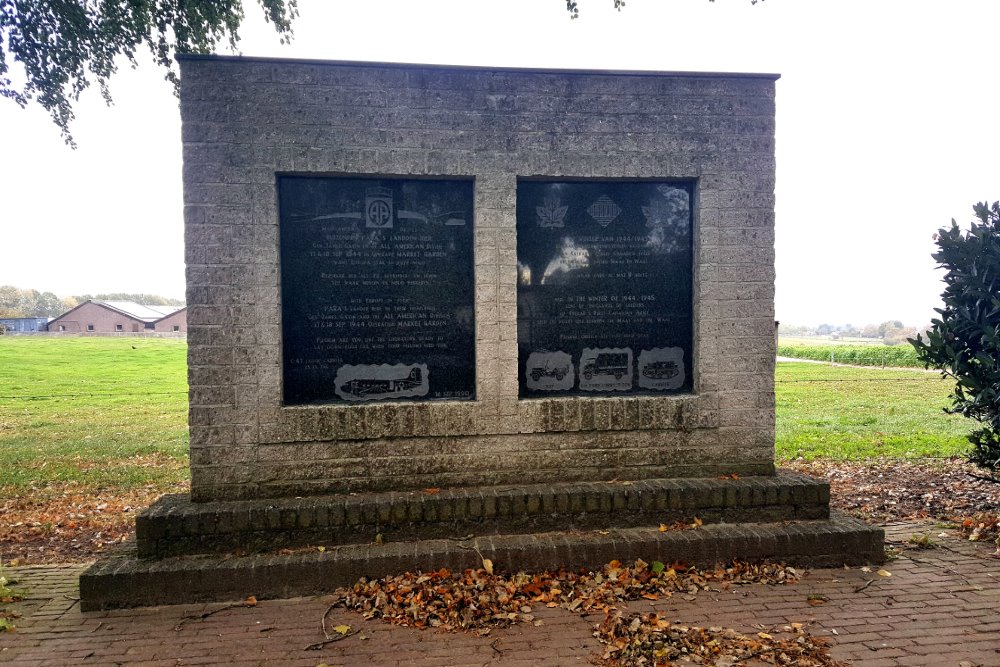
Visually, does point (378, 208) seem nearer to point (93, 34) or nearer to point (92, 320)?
point (93, 34)

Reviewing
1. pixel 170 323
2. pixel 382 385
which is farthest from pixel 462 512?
pixel 170 323

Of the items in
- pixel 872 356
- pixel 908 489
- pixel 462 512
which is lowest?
pixel 872 356

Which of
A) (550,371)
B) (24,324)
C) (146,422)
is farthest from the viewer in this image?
(24,324)

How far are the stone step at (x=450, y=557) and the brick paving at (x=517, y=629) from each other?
13 centimetres

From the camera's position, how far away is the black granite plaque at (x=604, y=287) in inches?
213

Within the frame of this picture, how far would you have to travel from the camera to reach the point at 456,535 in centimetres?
493

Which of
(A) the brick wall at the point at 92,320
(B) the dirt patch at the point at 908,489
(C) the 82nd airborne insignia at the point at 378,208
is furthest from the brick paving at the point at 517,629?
(A) the brick wall at the point at 92,320

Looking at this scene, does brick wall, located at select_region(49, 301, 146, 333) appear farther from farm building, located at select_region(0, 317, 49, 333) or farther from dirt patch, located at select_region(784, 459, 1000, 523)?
dirt patch, located at select_region(784, 459, 1000, 523)

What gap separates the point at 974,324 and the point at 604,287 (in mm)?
3690

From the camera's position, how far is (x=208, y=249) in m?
4.89

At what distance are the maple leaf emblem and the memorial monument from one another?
1 centimetres

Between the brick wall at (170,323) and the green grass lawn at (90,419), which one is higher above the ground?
the brick wall at (170,323)

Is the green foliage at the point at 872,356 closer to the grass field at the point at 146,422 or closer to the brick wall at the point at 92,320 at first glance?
the grass field at the point at 146,422

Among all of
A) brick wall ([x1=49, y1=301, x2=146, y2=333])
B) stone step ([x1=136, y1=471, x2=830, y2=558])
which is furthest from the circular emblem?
brick wall ([x1=49, y1=301, x2=146, y2=333])
